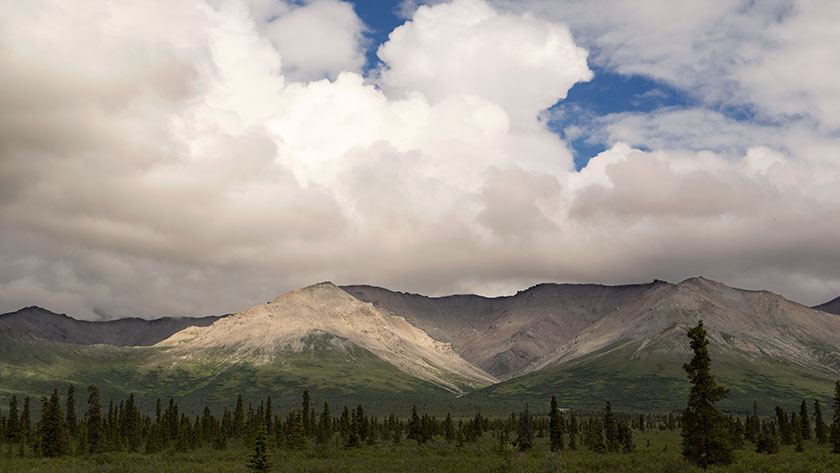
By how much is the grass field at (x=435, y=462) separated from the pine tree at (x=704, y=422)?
59.4 inches

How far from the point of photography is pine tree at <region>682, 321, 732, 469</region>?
5819 cm

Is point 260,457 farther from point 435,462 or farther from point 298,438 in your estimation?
point 298,438

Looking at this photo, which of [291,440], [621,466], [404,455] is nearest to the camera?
[621,466]

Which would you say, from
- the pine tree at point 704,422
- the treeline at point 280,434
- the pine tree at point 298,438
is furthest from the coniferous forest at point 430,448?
the treeline at point 280,434

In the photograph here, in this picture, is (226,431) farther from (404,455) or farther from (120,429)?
(404,455)

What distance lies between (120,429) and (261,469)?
324 feet


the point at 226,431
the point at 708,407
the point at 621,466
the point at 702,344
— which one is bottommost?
the point at 226,431

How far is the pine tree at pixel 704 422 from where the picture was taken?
2291 inches

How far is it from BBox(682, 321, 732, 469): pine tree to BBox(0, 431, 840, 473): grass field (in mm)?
1510

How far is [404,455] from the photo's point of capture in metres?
103

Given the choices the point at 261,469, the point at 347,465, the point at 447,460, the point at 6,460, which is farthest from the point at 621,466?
the point at 6,460

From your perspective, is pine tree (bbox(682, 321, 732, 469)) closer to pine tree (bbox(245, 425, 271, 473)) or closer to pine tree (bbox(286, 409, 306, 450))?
pine tree (bbox(245, 425, 271, 473))

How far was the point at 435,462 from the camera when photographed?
3401 inches

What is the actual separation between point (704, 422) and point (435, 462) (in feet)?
132
